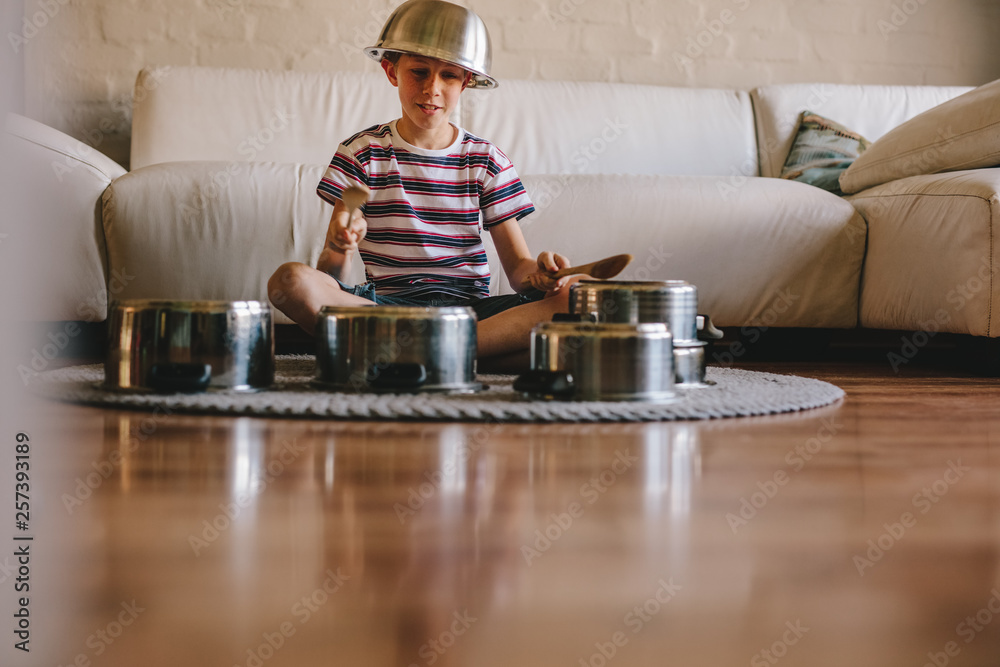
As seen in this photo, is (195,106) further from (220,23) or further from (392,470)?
(392,470)

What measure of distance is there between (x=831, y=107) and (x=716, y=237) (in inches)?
43.0

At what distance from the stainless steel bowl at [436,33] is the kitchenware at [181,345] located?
59 cm

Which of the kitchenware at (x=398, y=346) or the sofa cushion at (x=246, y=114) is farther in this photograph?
the sofa cushion at (x=246, y=114)

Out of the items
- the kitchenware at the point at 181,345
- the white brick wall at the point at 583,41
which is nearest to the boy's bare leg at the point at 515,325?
the kitchenware at the point at 181,345

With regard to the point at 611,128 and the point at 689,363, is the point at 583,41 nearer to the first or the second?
the point at 611,128

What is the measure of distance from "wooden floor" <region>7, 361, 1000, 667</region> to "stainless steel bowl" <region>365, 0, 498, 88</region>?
86 centimetres

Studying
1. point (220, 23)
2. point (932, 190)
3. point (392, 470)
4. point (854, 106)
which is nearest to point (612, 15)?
point (854, 106)

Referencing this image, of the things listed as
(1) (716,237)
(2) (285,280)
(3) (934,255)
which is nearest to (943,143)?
(3) (934,255)

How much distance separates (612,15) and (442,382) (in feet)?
7.55

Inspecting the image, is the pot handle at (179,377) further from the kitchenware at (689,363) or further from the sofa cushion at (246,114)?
the sofa cushion at (246,114)

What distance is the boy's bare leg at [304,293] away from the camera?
150cm

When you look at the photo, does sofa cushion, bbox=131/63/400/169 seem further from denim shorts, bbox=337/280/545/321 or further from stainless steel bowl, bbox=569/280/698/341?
stainless steel bowl, bbox=569/280/698/341

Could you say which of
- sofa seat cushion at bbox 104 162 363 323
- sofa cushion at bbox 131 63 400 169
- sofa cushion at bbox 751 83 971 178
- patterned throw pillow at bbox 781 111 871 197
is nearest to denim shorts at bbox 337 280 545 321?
sofa seat cushion at bbox 104 162 363 323

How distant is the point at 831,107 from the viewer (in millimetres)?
2932
